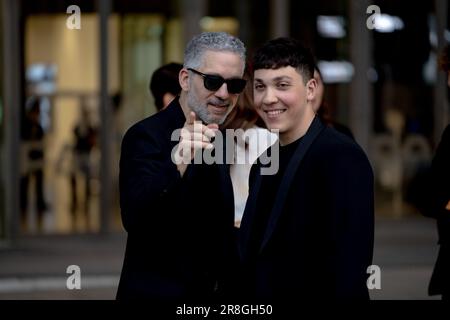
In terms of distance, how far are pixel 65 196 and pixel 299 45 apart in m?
9.43

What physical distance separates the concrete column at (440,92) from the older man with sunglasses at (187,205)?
9.55 meters

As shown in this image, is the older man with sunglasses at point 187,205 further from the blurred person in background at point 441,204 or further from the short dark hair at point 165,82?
the short dark hair at point 165,82

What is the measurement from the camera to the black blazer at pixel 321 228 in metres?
3.64

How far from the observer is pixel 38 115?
12773 millimetres

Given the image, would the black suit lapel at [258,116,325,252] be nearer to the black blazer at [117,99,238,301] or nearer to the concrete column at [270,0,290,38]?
the black blazer at [117,99,238,301]

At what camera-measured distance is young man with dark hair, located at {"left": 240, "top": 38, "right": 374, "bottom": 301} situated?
12.0 feet

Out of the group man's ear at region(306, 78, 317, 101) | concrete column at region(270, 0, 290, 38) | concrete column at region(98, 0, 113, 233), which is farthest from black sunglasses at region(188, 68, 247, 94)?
concrete column at region(270, 0, 290, 38)

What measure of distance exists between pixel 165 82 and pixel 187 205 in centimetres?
255

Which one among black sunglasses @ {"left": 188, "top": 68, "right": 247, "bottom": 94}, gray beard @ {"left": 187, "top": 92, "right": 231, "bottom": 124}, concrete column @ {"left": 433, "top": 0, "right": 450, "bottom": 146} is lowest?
gray beard @ {"left": 187, "top": 92, "right": 231, "bottom": 124}

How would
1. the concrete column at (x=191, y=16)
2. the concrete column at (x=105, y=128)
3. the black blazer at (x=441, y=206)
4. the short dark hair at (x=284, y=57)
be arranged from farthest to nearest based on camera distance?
the concrete column at (x=191, y=16) < the concrete column at (x=105, y=128) < the black blazer at (x=441, y=206) < the short dark hair at (x=284, y=57)

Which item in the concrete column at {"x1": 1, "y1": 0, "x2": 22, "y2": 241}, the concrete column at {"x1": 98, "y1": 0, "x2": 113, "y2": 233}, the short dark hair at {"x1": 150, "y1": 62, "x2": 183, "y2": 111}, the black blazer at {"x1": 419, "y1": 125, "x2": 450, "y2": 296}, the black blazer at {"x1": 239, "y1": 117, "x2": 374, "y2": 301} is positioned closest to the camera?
the black blazer at {"x1": 239, "y1": 117, "x2": 374, "y2": 301}

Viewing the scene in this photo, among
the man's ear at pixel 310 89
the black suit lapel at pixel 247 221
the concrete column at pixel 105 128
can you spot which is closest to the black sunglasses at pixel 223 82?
the man's ear at pixel 310 89

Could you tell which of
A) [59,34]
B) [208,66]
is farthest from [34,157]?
[208,66]

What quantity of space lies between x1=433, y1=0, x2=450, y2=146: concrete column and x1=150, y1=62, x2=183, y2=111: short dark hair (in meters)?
7.33
